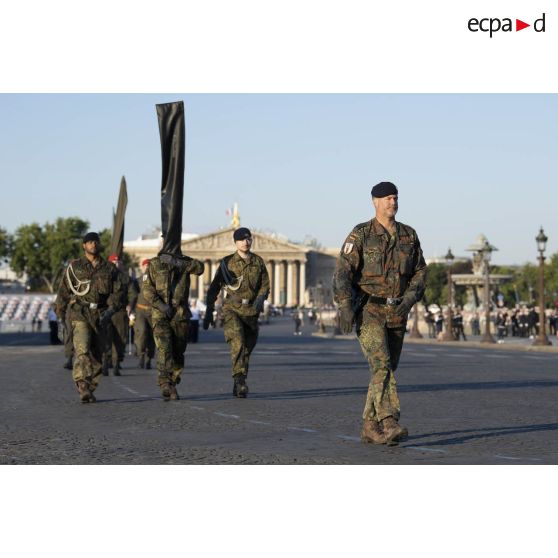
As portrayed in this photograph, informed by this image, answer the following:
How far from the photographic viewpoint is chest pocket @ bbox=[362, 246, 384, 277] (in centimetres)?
851

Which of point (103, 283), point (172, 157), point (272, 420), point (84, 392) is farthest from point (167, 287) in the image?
point (272, 420)

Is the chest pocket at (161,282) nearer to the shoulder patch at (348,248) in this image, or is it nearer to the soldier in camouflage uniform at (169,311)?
the soldier in camouflage uniform at (169,311)

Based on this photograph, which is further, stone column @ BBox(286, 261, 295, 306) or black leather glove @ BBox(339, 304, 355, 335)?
stone column @ BBox(286, 261, 295, 306)

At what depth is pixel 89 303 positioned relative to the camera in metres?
12.6

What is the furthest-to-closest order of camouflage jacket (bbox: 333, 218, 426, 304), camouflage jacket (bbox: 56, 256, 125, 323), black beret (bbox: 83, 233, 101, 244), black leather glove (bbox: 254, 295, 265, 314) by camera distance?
black leather glove (bbox: 254, 295, 265, 314)
camouflage jacket (bbox: 56, 256, 125, 323)
black beret (bbox: 83, 233, 101, 244)
camouflage jacket (bbox: 333, 218, 426, 304)

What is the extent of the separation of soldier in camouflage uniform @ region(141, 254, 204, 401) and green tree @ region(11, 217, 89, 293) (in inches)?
4728

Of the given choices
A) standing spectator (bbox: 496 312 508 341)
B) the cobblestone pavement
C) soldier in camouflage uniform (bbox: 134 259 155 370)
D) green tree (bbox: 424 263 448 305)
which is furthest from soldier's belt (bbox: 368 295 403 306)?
green tree (bbox: 424 263 448 305)

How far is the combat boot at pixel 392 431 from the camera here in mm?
8234

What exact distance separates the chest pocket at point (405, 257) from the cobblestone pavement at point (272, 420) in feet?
3.82

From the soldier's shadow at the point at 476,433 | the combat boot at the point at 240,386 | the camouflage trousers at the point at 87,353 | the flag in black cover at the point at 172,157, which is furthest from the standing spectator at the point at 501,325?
the soldier's shadow at the point at 476,433

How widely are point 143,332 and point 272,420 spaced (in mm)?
9493

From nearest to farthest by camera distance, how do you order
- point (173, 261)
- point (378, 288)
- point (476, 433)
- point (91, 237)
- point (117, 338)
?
point (378, 288), point (476, 433), point (91, 237), point (173, 261), point (117, 338)

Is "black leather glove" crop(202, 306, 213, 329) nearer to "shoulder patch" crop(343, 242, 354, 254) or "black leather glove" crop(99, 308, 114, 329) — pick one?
"black leather glove" crop(99, 308, 114, 329)

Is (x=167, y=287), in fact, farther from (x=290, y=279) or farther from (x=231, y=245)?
(x=290, y=279)
